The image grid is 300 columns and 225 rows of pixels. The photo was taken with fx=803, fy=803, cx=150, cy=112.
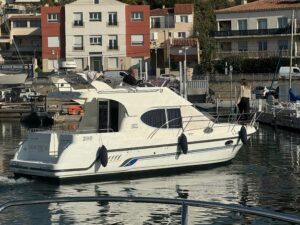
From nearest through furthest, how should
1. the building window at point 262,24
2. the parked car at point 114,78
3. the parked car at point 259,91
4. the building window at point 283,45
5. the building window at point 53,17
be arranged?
the parked car at point 114,78 < the parked car at point 259,91 < the building window at point 283,45 < the building window at point 262,24 < the building window at point 53,17

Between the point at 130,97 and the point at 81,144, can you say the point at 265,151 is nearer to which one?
the point at 130,97

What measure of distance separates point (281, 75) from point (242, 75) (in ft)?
14.7

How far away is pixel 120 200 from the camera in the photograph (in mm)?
5312

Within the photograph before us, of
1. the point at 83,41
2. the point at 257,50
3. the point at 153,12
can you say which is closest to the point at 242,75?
the point at 257,50

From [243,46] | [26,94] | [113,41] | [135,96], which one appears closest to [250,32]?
[243,46]

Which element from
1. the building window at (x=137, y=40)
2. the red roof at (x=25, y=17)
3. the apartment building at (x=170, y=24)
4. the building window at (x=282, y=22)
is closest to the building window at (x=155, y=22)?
the apartment building at (x=170, y=24)

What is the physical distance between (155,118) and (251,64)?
196 ft

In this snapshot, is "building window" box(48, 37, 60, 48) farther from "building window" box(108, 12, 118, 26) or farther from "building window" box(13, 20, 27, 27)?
"building window" box(13, 20, 27, 27)

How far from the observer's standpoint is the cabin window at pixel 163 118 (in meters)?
22.2

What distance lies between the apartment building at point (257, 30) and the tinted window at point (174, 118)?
198 feet

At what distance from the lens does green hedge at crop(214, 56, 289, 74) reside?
3110 inches

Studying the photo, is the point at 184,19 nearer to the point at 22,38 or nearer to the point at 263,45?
the point at 263,45

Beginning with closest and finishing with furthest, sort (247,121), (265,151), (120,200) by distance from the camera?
(120,200) < (247,121) < (265,151)

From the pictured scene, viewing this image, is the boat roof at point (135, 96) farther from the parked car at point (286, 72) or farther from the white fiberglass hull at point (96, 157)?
the parked car at point (286, 72)
